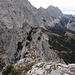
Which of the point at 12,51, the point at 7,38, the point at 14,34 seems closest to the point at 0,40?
the point at 7,38

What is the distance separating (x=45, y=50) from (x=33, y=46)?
62.5ft

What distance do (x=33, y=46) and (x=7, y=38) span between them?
2627 inches

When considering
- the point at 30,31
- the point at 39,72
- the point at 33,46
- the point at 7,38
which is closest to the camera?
the point at 39,72

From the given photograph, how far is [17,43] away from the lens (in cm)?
14975

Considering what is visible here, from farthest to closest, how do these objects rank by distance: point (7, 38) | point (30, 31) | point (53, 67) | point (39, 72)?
point (7, 38)
point (30, 31)
point (39, 72)
point (53, 67)

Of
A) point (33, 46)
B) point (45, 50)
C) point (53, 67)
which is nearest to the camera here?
point (53, 67)

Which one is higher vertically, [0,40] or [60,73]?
[60,73]

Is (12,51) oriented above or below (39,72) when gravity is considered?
below

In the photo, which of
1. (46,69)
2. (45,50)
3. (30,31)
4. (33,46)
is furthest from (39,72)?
(30,31)

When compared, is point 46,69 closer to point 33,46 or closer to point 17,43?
point 33,46

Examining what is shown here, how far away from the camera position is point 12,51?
150 metres

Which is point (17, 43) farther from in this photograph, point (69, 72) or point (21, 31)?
point (69, 72)

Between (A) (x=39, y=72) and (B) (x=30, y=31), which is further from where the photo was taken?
(B) (x=30, y=31)

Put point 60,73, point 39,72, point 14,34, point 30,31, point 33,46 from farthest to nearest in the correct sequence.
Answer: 1. point 14,34
2. point 30,31
3. point 33,46
4. point 39,72
5. point 60,73
